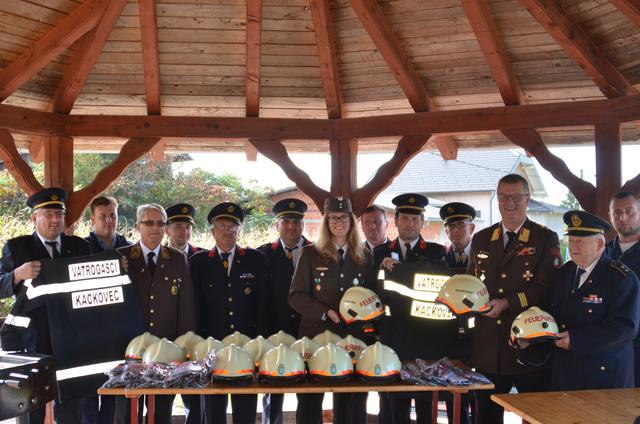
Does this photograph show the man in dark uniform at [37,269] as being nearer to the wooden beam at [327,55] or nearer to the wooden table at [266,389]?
the wooden table at [266,389]

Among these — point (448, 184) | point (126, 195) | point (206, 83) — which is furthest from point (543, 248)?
point (448, 184)

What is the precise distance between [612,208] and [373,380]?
2506mm

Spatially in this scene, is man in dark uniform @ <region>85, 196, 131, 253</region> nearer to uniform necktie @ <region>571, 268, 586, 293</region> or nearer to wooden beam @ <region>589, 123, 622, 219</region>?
uniform necktie @ <region>571, 268, 586, 293</region>

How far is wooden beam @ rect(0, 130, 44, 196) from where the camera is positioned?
6191mm

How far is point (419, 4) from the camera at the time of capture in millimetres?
6168

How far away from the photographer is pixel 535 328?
12.7 ft

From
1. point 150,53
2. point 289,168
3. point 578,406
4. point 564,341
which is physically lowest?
point 578,406

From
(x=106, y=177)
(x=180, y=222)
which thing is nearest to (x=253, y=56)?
(x=180, y=222)

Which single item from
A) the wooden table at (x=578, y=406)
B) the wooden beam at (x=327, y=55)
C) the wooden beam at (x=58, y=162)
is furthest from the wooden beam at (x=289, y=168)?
the wooden table at (x=578, y=406)

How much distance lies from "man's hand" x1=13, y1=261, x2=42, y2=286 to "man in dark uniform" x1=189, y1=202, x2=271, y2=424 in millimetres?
1273

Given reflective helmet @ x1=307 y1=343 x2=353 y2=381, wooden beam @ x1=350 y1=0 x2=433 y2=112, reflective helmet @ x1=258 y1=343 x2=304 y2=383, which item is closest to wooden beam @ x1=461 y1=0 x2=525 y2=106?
wooden beam @ x1=350 y1=0 x2=433 y2=112

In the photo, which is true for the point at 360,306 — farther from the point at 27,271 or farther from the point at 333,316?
the point at 27,271

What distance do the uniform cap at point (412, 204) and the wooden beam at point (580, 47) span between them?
6.33 ft

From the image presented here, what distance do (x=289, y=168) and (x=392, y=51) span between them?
5.40ft
